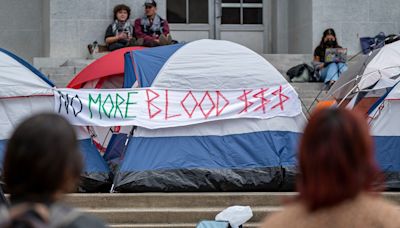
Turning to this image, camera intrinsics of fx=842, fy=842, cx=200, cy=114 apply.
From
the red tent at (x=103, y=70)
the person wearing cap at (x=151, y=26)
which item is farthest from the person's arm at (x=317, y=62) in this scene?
the red tent at (x=103, y=70)

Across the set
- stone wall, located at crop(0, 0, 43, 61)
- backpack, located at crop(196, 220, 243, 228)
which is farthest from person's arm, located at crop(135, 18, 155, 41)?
backpack, located at crop(196, 220, 243, 228)

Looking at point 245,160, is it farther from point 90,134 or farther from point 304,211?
point 304,211

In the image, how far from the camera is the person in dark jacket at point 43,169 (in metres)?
2.67

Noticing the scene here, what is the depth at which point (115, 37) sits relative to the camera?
46.1 feet

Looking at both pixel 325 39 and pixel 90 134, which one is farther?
pixel 325 39

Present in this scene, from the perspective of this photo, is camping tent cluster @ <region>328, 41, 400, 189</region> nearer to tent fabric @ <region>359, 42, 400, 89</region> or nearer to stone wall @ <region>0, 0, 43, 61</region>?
tent fabric @ <region>359, 42, 400, 89</region>

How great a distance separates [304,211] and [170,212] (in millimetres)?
5600

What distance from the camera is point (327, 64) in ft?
44.3

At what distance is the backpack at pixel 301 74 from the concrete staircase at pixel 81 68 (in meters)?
0.24

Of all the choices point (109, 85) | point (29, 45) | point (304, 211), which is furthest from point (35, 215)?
point (29, 45)

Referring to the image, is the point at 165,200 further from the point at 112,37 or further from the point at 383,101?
the point at 112,37

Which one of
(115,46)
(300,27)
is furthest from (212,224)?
(300,27)

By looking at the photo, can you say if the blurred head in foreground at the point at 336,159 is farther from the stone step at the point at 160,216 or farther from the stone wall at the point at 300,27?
the stone wall at the point at 300,27

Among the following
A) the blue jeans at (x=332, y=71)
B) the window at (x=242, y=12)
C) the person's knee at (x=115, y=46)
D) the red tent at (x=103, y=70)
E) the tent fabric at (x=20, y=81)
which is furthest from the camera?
the window at (x=242, y=12)
